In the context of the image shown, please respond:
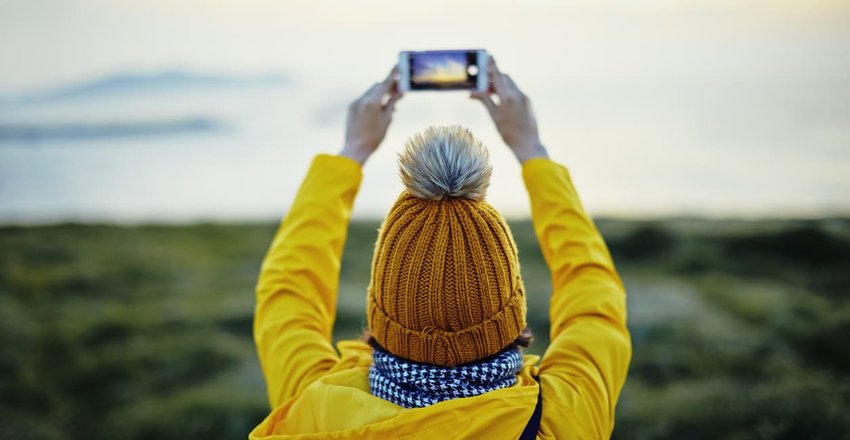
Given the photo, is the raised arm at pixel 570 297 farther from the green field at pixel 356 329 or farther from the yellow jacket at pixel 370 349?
the green field at pixel 356 329

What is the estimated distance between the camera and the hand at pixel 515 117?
7.64 feet

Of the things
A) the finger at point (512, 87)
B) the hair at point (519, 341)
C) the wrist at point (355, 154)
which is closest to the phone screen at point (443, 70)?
the finger at point (512, 87)

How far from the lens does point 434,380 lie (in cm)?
183

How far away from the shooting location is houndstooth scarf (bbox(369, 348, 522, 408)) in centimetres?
183

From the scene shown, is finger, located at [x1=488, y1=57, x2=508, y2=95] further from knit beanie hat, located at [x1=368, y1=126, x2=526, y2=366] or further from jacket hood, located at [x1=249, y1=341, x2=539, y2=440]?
jacket hood, located at [x1=249, y1=341, x2=539, y2=440]

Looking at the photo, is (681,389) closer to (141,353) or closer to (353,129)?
(353,129)

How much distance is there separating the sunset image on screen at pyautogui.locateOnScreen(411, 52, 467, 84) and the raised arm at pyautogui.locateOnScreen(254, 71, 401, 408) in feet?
0.89

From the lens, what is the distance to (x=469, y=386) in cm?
184

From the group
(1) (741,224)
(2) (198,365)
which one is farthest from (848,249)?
(2) (198,365)

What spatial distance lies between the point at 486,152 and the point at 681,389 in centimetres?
299

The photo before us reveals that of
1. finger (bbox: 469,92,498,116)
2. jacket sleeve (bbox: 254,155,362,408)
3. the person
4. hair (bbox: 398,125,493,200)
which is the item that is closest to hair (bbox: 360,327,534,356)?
the person

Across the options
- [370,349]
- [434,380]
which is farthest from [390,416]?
[370,349]

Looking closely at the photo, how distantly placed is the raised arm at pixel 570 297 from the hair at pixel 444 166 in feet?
1.43

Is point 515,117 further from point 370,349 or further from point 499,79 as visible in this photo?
point 370,349
